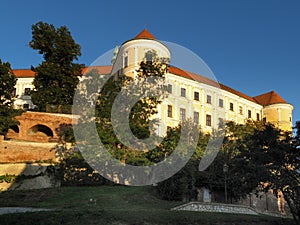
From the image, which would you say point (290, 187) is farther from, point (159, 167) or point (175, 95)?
point (175, 95)

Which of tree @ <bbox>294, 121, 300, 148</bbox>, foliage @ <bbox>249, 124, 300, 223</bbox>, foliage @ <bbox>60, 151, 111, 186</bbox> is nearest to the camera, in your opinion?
foliage @ <bbox>249, 124, 300, 223</bbox>

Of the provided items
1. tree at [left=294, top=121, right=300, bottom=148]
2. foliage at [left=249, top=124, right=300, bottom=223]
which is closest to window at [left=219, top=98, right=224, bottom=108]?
foliage at [left=249, top=124, right=300, bottom=223]

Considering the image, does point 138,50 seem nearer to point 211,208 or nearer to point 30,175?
point 30,175

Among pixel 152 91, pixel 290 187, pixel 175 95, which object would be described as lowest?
pixel 290 187

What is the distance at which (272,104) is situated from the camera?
60.4 m

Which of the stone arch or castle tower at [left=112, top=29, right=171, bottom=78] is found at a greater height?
castle tower at [left=112, top=29, right=171, bottom=78]

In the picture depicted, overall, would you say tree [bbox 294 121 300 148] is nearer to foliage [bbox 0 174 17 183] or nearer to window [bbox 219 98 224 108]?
foliage [bbox 0 174 17 183]

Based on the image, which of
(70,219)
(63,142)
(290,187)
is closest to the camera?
(70,219)

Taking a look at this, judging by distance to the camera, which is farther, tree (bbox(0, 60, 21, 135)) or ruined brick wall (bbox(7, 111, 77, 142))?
ruined brick wall (bbox(7, 111, 77, 142))

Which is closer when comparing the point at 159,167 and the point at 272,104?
the point at 159,167

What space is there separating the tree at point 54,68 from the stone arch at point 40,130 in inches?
74.6

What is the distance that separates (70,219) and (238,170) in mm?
9243

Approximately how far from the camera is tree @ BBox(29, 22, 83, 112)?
36500mm

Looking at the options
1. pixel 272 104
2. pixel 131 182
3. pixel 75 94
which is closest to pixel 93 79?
pixel 75 94
